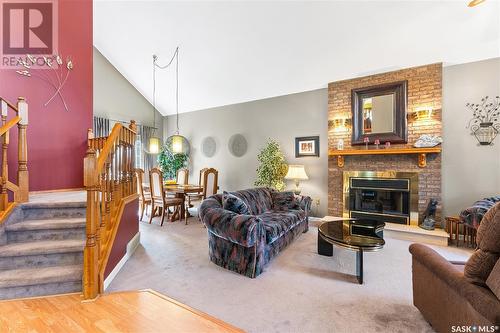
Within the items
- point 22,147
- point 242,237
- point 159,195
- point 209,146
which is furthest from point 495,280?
point 209,146

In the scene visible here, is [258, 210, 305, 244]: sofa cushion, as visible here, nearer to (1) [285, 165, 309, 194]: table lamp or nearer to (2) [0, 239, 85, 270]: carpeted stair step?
(1) [285, 165, 309, 194]: table lamp

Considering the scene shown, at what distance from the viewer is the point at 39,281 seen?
201 cm

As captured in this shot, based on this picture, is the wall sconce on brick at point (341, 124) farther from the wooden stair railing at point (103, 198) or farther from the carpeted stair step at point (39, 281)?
the carpeted stair step at point (39, 281)

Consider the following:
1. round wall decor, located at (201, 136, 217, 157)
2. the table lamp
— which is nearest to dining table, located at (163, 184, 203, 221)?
the table lamp

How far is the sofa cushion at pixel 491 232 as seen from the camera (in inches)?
47.9

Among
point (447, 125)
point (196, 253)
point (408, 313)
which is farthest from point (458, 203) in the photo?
point (196, 253)

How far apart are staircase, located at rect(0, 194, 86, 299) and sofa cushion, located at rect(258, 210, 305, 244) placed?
1.94m

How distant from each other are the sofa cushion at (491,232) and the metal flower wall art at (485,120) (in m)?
3.49

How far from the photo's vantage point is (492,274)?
1209 mm

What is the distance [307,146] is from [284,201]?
175cm

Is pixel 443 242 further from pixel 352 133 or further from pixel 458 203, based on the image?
pixel 352 133

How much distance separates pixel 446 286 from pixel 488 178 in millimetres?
3479

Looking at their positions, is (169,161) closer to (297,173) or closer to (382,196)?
A: (297,173)

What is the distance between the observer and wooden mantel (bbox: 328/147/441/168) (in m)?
3.91
